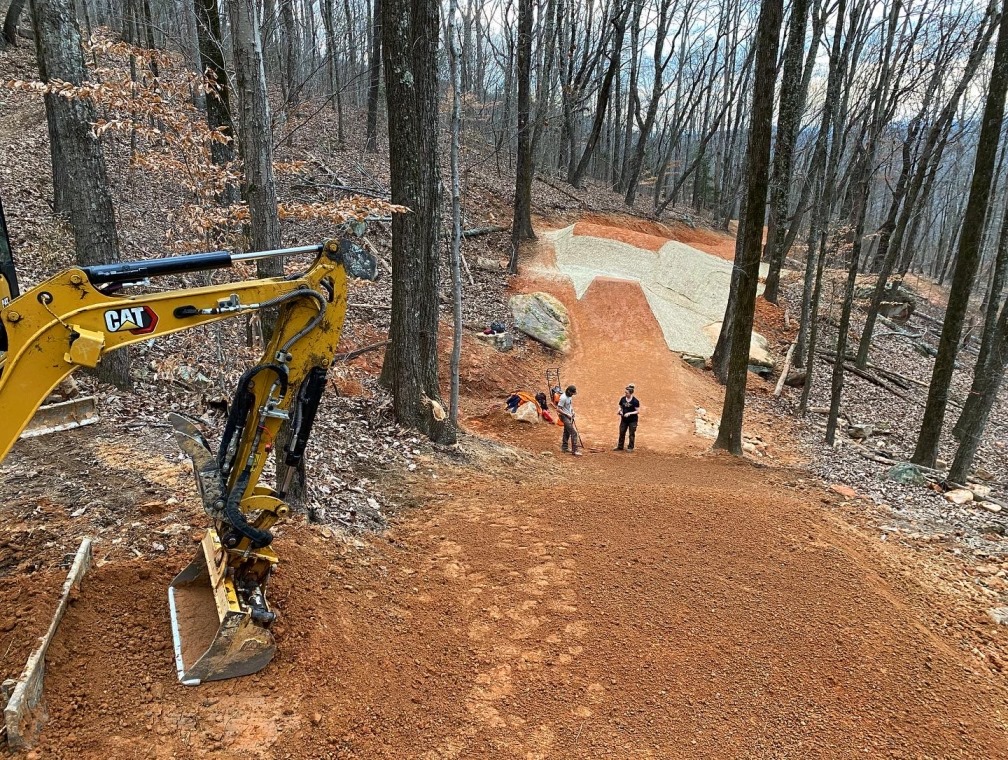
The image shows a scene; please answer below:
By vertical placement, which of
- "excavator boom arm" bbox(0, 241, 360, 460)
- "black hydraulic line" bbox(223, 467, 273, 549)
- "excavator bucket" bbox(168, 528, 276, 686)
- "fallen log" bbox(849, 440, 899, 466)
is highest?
"excavator boom arm" bbox(0, 241, 360, 460)

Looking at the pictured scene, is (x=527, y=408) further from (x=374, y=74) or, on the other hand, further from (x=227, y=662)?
(x=374, y=74)

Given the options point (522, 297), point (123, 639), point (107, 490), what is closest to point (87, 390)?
point (107, 490)

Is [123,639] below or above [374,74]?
below

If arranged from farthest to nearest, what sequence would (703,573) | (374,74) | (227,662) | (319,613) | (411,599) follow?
(374,74) → (703,573) → (411,599) → (319,613) → (227,662)

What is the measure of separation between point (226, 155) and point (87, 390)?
5586 millimetres

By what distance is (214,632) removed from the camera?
4.60m

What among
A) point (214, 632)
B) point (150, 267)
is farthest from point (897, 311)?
point (150, 267)

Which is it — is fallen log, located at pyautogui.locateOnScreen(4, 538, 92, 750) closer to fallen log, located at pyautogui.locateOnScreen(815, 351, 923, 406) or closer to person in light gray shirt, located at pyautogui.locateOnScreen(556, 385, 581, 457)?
person in light gray shirt, located at pyautogui.locateOnScreen(556, 385, 581, 457)

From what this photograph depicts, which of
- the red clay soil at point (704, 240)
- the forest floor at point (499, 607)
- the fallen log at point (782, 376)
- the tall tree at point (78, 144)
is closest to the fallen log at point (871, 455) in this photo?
the forest floor at point (499, 607)

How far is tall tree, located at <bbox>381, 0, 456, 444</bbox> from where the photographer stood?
928 centimetres

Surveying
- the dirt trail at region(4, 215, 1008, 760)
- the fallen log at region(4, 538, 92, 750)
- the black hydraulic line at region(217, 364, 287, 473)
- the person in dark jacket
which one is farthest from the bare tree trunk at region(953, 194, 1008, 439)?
the fallen log at region(4, 538, 92, 750)

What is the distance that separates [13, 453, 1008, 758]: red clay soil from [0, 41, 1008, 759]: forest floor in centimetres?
2

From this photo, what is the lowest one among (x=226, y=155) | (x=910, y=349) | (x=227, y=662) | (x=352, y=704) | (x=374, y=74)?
(x=910, y=349)

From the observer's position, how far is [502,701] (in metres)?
4.75
